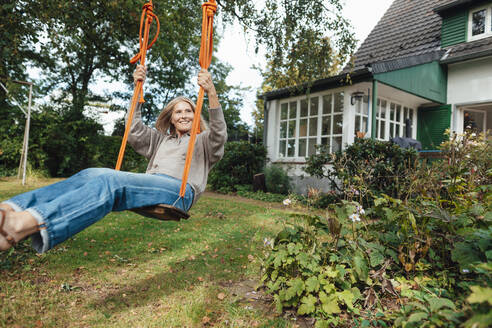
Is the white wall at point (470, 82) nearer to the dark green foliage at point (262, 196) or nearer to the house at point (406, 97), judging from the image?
the house at point (406, 97)

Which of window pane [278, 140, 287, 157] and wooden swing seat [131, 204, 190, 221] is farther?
window pane [278, 140, 287, 157]

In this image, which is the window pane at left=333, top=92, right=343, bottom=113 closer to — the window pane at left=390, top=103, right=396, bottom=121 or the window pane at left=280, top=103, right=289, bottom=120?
the window pane at left=390, top=103, right=396, bottom=121

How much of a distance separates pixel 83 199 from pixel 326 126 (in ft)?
26.4

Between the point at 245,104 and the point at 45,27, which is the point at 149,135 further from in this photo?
the point at 245,104

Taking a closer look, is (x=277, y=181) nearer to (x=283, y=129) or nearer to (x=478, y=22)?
(x=283, y=129)

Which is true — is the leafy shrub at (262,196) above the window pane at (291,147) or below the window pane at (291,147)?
below

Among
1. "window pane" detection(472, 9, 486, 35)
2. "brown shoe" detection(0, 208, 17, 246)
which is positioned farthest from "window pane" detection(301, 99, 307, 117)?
"brown shoe" detection(0, 208, 17, 246)

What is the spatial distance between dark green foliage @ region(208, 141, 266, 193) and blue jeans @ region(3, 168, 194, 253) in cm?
775

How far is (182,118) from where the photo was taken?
2.81m

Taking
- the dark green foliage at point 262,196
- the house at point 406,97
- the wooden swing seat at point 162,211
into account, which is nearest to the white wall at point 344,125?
the house at point 406,97

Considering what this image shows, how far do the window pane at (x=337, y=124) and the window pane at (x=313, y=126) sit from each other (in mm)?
670

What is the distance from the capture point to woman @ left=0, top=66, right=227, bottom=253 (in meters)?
1.56

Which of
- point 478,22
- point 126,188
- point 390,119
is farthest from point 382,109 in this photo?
point 126,188

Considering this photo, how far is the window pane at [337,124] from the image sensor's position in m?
8.56
